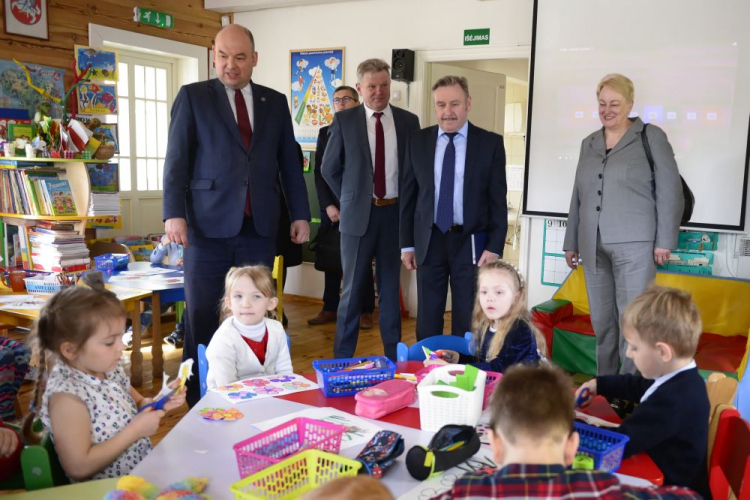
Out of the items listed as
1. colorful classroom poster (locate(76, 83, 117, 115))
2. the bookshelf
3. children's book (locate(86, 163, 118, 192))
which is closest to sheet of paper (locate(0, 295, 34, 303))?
the bookshelf

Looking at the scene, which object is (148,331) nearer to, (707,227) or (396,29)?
(396,29)

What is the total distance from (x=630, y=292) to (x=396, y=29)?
9.93 feet

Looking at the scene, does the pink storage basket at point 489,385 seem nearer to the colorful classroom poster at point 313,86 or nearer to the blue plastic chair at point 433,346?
the blue plastic chair at point 433,346

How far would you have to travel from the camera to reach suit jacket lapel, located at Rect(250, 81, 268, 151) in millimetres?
2916

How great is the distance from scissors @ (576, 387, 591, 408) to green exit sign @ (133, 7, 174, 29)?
15.5 ft

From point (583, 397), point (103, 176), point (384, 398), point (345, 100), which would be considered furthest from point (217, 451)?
point (103, 176)

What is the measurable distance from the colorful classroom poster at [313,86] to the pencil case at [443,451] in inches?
175

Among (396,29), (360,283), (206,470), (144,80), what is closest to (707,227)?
(360,283)

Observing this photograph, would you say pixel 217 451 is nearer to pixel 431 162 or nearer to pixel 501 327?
pixel 501 327

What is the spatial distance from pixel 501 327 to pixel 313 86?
4010mm

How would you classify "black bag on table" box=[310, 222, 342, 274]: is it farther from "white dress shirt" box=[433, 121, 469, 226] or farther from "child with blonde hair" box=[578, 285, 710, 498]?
"child with blonde hair" box=[578, 285, 710, 498]

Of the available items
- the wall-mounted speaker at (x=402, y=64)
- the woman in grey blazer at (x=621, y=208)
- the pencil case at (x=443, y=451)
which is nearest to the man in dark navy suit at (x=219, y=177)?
the woman in grey blazer at (x=621, y=208)

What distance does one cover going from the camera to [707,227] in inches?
154

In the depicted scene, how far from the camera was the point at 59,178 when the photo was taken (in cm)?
449
